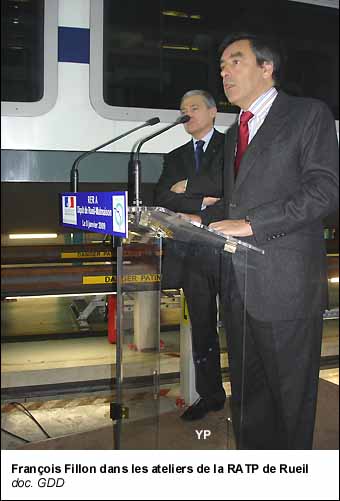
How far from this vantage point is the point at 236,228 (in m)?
1.54

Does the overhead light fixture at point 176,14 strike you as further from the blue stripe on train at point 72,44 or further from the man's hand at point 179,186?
the man's hand at point 179,186

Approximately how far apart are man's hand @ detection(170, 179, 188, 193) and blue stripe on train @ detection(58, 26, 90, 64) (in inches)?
17.5

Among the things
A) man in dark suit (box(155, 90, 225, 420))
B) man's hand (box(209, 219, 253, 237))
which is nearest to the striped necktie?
man in dark suit (box(155, 90, 225, 420))

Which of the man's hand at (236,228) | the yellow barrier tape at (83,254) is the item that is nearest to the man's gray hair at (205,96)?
the man's hand at (236,228)

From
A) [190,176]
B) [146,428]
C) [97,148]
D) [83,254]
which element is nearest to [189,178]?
[190,176]

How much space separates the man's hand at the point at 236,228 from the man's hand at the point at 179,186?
0.74 ft

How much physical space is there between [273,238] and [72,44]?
0.77 metres

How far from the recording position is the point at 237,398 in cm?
167

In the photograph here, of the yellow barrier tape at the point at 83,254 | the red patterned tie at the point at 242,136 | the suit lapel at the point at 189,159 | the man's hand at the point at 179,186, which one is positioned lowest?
the yellow barrier tape at the point at 83,254

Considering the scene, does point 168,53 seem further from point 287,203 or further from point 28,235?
point 28,235

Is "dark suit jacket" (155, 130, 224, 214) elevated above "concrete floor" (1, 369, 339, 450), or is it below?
above

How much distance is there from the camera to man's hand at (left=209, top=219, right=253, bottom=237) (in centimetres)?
152

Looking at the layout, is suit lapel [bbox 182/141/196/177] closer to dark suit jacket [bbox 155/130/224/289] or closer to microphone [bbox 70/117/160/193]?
dark suit jacket [bbox 155/130/224/289]

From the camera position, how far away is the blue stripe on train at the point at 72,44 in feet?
5.37
